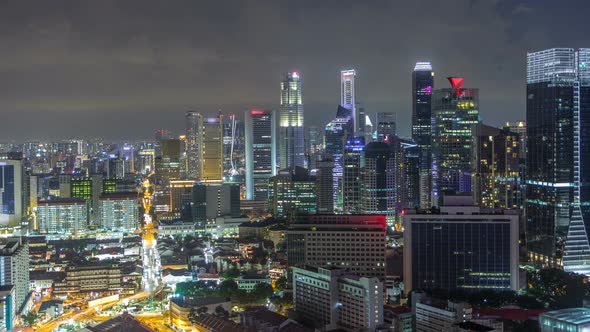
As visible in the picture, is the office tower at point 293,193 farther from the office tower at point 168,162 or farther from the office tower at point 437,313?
the office tower at point 437,313

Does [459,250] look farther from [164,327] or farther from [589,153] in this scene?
[164,327]

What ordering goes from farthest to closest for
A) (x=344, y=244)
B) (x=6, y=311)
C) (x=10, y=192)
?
1. (x=10, y=192)
2. (x=344, y=244)
3. (x=6, y=311)

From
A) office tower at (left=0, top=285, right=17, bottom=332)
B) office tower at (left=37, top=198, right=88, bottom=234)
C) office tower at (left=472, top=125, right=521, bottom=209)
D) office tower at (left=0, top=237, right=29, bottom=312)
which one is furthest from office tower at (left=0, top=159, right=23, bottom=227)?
office tower at (left=472, top=125, right=521, bottom=209)

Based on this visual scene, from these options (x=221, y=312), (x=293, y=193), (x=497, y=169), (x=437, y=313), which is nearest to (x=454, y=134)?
(x=497, y=169)

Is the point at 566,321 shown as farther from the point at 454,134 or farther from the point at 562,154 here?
the point at 454,134

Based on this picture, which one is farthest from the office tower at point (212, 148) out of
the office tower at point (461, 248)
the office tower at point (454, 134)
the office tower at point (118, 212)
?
the office tower at point (461, 248)

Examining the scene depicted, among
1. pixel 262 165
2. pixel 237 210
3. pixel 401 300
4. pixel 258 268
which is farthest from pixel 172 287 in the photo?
pixel 262 165
